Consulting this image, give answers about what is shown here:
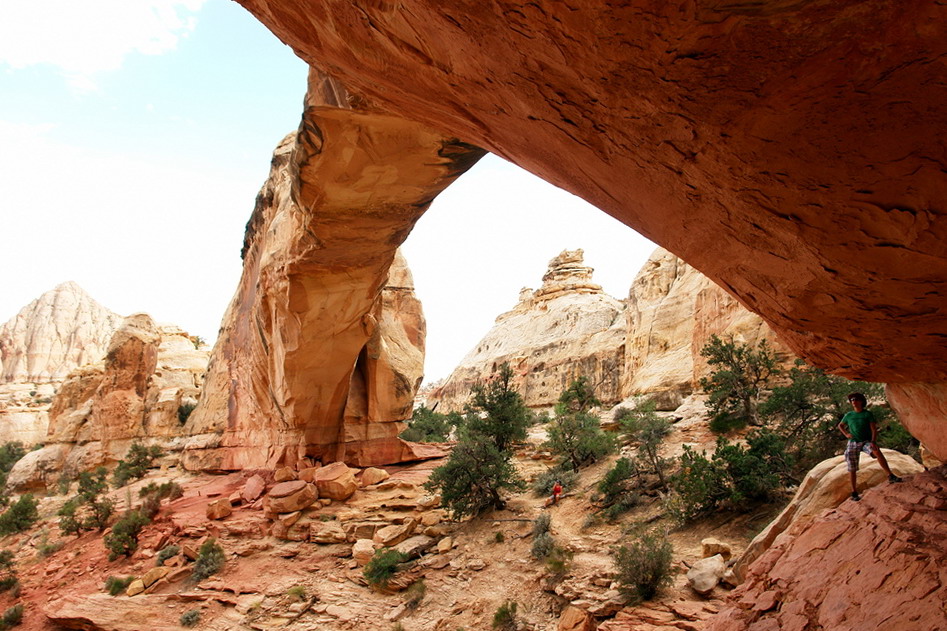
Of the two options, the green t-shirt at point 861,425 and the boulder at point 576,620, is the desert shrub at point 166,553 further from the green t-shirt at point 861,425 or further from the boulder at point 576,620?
the green t-shirt at point 861,425

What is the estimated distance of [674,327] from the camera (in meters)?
25.0

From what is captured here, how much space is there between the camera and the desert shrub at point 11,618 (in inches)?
356

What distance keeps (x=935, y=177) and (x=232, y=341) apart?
18508mm

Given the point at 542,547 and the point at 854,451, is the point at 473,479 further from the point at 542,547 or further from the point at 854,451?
the point at 854,451

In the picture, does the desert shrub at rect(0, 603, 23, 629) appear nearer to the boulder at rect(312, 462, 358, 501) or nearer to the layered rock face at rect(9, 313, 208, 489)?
the boulder at rect(312, 462, 358, 501)

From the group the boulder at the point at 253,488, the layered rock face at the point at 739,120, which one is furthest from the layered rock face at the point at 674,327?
the boulder at the point at 253,488

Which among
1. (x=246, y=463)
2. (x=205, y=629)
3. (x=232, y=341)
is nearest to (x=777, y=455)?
(x=205, y=629)

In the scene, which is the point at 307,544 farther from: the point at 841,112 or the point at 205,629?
the point at 841,112

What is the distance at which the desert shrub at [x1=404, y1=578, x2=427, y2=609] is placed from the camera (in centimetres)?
760

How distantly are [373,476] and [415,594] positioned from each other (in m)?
5.77

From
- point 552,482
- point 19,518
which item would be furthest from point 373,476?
point 19,518

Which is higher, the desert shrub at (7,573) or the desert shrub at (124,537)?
the desert shrub at (124,537)

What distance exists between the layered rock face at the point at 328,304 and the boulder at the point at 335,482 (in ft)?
4.89

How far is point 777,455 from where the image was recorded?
8.62m
